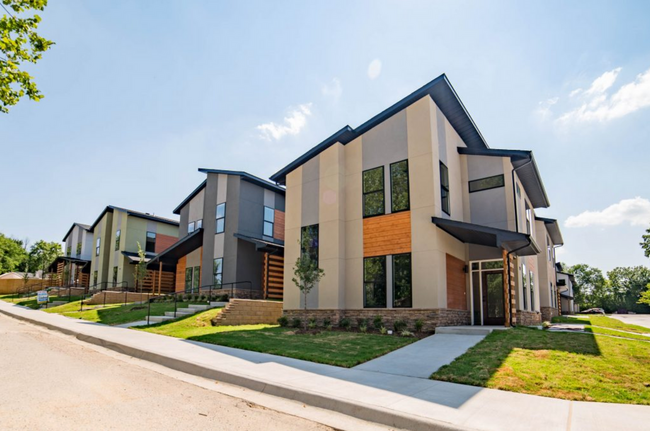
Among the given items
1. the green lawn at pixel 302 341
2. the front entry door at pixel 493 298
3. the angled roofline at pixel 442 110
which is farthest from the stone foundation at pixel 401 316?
the angled roofline at pixel 442 110

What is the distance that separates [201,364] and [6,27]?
327 inches

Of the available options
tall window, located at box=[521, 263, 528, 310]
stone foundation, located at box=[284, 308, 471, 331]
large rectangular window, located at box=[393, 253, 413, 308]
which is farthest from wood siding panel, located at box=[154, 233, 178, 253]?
tall window, located at box=[521, 263, 528, 310]

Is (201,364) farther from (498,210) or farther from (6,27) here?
(498,210)

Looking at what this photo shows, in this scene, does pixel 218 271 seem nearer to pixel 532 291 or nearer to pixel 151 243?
pixel 151 243

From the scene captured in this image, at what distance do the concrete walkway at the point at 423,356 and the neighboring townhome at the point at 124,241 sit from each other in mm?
27228

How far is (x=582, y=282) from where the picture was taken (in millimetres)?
106500

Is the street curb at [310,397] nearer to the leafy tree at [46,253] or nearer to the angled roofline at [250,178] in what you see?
the angled roofline at [250,178]

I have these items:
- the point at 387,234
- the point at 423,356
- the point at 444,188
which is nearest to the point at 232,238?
the point at 387,234

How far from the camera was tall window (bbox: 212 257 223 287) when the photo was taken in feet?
82.0

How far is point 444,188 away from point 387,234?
9.45 feet

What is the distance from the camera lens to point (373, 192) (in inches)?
662

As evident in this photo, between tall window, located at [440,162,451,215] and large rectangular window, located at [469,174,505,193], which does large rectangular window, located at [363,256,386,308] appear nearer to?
tall window, located at [440,162,451,215]

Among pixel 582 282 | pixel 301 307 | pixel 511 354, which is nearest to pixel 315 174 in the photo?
pixel 301 307

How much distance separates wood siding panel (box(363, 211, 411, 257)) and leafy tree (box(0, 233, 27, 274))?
270 ft
